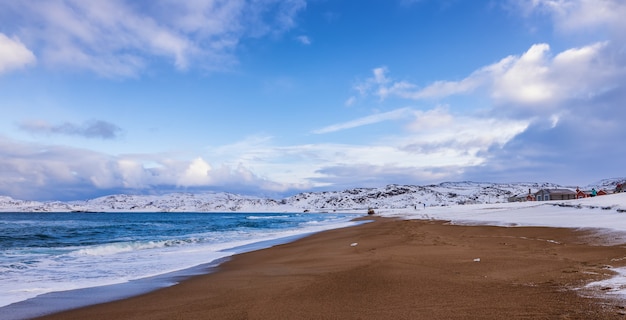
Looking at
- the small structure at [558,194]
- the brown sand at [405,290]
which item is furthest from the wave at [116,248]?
the small structure at [558,194]

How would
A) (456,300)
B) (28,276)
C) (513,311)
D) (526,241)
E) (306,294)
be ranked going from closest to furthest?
(513,311)
(456,300)
(306,294)
(28,276)
(526,241)

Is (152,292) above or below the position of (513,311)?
below

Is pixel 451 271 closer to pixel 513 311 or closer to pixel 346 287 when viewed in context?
pixel 346 287

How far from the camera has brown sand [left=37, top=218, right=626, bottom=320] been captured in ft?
17.2

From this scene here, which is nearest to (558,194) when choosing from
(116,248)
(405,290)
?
(116,248)

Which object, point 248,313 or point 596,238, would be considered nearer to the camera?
Result: point 248,313

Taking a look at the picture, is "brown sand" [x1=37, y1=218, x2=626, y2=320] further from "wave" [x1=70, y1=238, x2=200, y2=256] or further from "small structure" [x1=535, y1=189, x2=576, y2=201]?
"small structure" [x1=535, y1=189, x2=576, y2=201]

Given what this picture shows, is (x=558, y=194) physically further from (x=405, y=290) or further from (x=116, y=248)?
(x=405, y=290)

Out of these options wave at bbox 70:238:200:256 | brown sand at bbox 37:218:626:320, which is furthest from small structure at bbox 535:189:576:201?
brown sand at bbox 37:218:626:320

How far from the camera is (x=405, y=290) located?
6746 mm

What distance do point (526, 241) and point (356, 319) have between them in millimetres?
10489

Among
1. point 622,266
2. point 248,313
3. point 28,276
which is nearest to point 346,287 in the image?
point 248,313

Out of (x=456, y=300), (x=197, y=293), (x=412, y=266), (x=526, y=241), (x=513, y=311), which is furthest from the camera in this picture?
(x=526, y=241)

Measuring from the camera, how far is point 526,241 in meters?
13.4
